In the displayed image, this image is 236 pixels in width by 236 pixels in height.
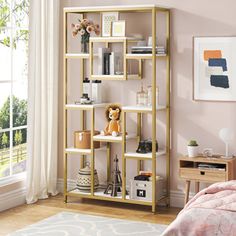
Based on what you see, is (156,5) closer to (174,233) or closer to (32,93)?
(32,93)

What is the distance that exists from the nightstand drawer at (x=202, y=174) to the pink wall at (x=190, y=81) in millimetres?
379

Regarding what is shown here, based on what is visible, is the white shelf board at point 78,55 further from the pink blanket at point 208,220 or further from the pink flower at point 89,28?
the pink blanket at point 208,220

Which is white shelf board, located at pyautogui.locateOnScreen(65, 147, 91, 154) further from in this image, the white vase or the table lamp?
the table lamp

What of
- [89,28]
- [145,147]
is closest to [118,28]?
[89,28]

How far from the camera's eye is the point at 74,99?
661 centimetres

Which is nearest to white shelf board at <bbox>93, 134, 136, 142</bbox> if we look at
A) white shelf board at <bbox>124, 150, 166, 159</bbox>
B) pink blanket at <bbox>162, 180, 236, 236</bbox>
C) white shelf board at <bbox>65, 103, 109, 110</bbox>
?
white shelf board at <bbox>124, 150, 166, 159</bbox>

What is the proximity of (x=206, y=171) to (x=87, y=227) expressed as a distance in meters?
1.20

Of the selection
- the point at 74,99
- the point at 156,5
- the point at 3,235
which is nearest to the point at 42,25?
the point at 74,99

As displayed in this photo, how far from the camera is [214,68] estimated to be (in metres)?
5.86

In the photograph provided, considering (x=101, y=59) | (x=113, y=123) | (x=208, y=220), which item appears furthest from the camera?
(x=113, y=123)

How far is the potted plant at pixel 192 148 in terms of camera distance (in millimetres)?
5742

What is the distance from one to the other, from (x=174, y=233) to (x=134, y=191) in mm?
2155

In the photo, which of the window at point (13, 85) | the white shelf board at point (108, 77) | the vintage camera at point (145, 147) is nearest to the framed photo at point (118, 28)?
the white shelf board at point (108, 77)

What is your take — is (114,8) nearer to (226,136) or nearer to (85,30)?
(85,30)
